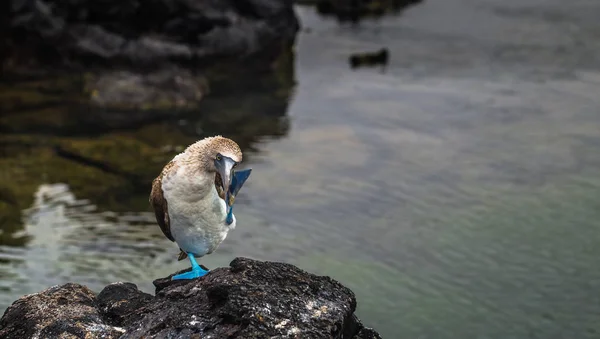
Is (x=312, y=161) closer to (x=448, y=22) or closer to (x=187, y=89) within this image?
(x=187, y=89)

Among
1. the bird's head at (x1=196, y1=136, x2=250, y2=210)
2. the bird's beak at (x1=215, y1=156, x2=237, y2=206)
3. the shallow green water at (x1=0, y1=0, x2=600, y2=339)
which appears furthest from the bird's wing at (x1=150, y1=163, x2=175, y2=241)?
the shallow green water at (x1=0, y1=0, x2=600, y2=339)

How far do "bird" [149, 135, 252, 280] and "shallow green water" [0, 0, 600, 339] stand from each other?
6.42 metres

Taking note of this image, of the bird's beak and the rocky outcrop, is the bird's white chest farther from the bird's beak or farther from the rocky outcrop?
the rocky outcrop

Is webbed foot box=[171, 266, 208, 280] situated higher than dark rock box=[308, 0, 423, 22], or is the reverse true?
webbed foot box=[171, 266, 208, 280]

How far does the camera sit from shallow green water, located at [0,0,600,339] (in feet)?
48.8

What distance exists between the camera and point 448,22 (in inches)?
1371

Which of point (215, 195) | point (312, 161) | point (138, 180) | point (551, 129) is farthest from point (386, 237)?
point (215, 195)

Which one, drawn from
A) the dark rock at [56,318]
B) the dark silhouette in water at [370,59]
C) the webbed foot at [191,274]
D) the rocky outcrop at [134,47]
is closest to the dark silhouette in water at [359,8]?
the dark silhouette in water at [370,59]

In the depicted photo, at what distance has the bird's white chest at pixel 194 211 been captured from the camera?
7.59m

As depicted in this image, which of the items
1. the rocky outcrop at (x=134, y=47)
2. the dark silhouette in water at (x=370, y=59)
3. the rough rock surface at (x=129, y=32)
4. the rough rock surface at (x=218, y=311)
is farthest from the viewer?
the dark silhouette in water at (x=370, y=59)

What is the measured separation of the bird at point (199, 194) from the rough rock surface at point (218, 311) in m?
0.45

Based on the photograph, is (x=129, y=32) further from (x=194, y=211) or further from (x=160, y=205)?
(x=194, y=211)

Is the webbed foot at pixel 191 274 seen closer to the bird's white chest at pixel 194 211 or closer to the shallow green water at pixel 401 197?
the bird's white chest at pixel 194 211

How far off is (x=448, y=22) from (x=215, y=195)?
28432mm
